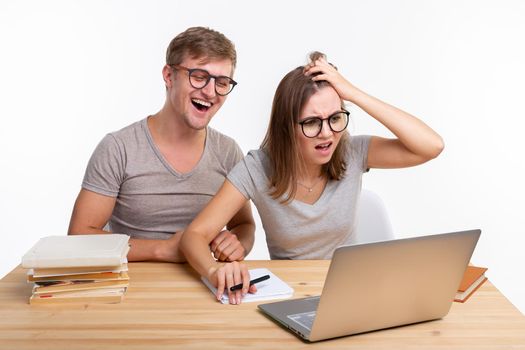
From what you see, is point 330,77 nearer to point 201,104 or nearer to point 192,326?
point 201,104

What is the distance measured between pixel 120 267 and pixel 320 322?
65 cm

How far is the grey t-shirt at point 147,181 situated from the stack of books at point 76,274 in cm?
69

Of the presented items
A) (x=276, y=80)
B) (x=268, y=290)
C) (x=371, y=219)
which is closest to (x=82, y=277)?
(x=268, y=290)

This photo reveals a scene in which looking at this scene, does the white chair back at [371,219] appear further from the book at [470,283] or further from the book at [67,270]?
the book at [67,270]

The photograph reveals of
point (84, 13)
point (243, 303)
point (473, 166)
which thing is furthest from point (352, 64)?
point (243, 303)

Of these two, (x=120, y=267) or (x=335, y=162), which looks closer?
(x=120, y=267)

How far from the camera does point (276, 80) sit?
4.65 m

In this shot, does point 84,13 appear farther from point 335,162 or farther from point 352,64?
point 335,162

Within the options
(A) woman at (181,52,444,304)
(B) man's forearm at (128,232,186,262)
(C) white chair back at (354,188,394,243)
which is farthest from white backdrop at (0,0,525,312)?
(B) man's forearm at (128,232,186,262)

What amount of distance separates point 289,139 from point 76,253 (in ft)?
2.82

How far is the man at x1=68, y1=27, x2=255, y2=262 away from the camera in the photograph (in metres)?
2.60

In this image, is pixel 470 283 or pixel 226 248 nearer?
pixel 470 283

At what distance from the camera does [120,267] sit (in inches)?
78.0

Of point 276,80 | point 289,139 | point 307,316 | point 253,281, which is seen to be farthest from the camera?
point 276,80
